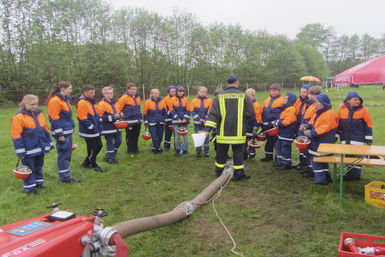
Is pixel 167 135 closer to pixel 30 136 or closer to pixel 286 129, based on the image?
pixel 286 129

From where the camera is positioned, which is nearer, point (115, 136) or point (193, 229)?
point (193, 229)

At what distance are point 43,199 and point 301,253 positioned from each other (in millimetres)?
4387

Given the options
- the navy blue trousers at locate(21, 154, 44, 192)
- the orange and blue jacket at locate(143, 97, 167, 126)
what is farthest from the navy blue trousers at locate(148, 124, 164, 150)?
the navy blue trousers at locate(21, 154, 44, 192)

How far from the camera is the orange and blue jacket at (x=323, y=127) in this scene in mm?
5254

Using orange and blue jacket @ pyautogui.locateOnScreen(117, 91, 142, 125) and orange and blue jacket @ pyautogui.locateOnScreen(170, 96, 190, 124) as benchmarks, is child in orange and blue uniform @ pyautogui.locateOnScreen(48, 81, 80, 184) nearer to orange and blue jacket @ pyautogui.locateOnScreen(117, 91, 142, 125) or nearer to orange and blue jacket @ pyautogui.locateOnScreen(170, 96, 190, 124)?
orange and blue jacket @ pyautogui.locateOnScreen(117, 91, 142, 125)

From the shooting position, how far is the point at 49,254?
6.04 ft

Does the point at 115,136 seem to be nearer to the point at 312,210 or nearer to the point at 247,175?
the point at 247,175

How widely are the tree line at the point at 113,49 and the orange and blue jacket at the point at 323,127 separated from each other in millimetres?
13647

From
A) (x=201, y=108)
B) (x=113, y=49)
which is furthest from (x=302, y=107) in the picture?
(x=113, y=49)

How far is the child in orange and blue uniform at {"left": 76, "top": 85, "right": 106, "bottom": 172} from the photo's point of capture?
6.16m

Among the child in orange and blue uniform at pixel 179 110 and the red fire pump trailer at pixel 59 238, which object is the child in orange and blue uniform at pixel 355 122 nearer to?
the child in orange and blue uniform at pixel 179 110

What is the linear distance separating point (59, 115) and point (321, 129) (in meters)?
5.21

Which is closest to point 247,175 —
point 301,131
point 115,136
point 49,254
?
point 301,131

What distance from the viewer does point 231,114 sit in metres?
5.67
